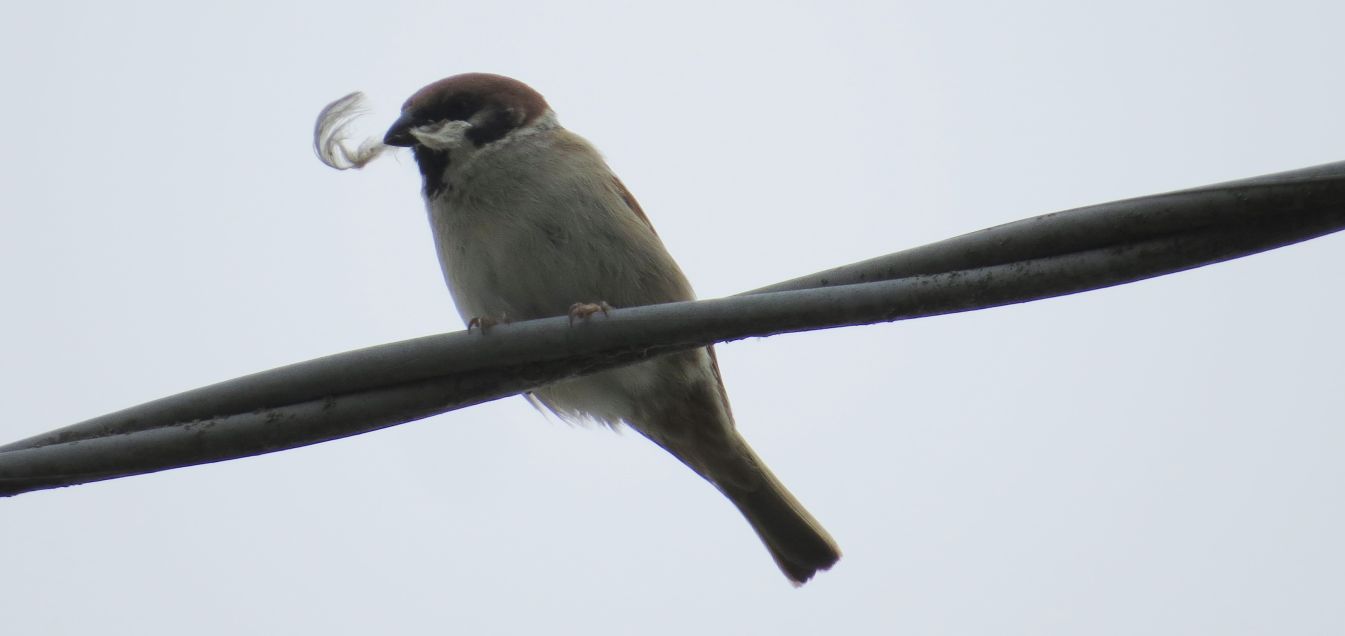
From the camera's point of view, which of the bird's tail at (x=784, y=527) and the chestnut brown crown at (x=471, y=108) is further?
the bird's tail at (x=784, y=527)

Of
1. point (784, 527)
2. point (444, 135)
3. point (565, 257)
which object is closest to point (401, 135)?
point (444, 135)

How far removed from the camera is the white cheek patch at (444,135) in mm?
4176

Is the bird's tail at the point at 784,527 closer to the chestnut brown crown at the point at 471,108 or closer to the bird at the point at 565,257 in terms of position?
the bird at the point at 565,257

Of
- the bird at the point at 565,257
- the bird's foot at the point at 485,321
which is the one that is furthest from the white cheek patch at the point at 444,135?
the bird's foot at the point at 485,321

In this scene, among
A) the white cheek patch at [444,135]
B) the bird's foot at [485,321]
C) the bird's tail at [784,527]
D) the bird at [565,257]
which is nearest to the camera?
the bird's foot at [485,321]

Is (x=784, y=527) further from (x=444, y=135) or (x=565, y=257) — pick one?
(x=444, y=135)

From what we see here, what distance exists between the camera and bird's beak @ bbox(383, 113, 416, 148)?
165 inches

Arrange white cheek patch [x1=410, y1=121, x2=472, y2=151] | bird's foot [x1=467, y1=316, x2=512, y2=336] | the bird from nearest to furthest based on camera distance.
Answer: bird's foot [x1=467, y1=316, x2=512, y2=336], the bird, white cheek patch [x1=410, y1=121, x2=472, y2=151]

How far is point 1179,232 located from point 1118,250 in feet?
0.36

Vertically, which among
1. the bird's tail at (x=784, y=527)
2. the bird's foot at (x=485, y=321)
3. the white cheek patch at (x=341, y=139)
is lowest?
the bird's tail at (x=784, y=527)

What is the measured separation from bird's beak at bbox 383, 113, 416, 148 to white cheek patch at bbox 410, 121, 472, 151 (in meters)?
0.02

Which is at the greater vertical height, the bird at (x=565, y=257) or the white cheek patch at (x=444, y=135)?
the white cheek patch at (x=444, y=135)

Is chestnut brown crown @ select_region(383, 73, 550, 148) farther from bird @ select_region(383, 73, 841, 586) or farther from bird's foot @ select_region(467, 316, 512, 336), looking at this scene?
bird's foot @ select_region(467, 316, 512, 336)

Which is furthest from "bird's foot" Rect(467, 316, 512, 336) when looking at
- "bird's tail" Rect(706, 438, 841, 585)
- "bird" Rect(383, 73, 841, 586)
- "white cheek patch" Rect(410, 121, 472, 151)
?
"bird's tail" Rect(706, 438, 841, 585)
